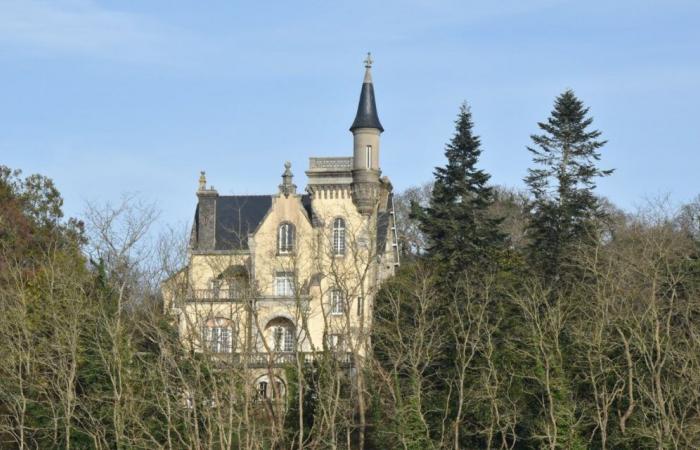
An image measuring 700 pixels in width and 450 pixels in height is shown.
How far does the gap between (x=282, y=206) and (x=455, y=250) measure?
12.1 meters

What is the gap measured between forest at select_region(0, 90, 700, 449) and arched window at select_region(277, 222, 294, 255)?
40.3 ft

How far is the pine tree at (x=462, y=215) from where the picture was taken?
183 feet

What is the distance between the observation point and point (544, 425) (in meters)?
43.8

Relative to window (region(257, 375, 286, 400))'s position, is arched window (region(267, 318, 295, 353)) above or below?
above

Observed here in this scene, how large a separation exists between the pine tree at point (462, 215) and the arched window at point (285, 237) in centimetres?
843

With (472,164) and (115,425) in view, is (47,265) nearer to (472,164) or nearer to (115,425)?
(115,425)

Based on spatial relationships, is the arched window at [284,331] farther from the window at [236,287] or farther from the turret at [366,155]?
the window at [236,287]

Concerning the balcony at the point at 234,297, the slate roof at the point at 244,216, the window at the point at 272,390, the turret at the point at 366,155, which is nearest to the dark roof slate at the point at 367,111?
the turret at the point at 366,155

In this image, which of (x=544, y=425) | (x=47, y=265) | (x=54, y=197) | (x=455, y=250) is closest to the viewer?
(x=544, y=425)

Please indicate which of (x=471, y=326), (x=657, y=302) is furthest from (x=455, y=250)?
(x=657, y=302)

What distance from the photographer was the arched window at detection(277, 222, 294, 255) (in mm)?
64688

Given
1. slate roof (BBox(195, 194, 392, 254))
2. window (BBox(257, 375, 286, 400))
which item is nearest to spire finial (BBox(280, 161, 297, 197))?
slate roof (BBox(195, 194, 392, 254))

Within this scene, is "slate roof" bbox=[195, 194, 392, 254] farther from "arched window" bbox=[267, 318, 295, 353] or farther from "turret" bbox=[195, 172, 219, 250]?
"arched window" bbox=[267, 318, 295, 353]

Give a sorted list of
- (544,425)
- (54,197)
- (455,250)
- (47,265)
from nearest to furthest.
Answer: (544,425) < (47,265) < (455,250) < (54,197)
